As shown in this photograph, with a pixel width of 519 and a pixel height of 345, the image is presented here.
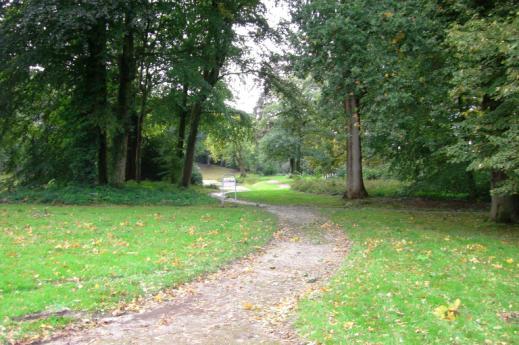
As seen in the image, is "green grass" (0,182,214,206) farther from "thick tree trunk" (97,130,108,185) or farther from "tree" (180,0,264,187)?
"tree" (180,0,264,187)

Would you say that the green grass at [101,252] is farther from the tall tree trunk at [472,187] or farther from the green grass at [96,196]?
the tall tree trunk at [472,187]

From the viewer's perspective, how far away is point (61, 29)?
16.9 m

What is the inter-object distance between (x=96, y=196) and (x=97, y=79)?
579 centimetres

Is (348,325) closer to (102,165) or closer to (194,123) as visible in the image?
(102,165)

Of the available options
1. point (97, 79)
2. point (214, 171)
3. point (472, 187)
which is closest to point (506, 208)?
point (472, 187)

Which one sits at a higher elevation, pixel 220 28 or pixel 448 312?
pixel 220 28

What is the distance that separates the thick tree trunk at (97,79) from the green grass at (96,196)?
2844mm

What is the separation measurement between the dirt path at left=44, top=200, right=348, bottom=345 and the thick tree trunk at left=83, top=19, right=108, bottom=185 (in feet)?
41.4

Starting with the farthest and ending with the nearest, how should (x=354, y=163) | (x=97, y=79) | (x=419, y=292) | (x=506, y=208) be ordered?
(x=354, y=163) → (x=97, y=79) → (x=506, y=208) → (x=419, y=292)

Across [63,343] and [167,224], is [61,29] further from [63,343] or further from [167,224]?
[63,343]

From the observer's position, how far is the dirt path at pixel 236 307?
582 centimetres

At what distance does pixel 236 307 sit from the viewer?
→ 7012 mm

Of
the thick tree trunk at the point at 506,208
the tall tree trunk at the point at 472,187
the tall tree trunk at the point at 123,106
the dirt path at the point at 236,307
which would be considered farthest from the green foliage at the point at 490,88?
the tall tree trunk at the point at 123,106

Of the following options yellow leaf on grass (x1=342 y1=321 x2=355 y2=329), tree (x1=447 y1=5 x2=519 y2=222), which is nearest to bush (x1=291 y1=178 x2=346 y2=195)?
tree (x1=447 y1=5 x2=519 y2=222)
